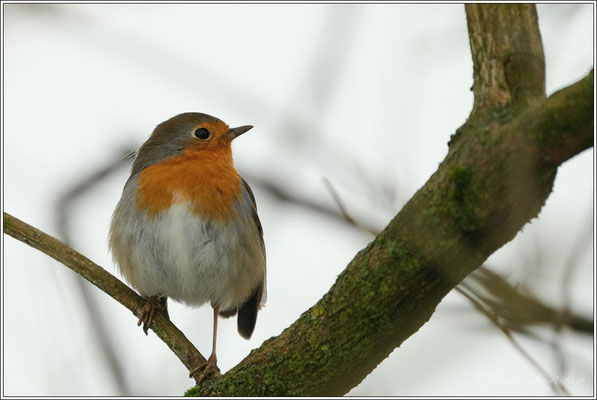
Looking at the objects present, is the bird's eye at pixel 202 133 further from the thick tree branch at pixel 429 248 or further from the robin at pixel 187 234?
the thick tree branch at pixel 429 248

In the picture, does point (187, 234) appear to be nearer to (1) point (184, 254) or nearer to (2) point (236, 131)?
(1) point (184, 254)

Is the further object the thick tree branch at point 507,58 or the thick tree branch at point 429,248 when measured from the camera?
the thick tree branch at point 507,58

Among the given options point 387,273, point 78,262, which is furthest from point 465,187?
point 78,262

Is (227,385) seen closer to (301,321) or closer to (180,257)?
(301,321)

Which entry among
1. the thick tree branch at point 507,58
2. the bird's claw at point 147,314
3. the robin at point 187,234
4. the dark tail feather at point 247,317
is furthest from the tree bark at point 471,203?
the dark tail feather at point 247,317

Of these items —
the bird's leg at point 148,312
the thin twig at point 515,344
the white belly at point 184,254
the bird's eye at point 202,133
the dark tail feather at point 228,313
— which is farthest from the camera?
the dark tail feather at point 228,313
